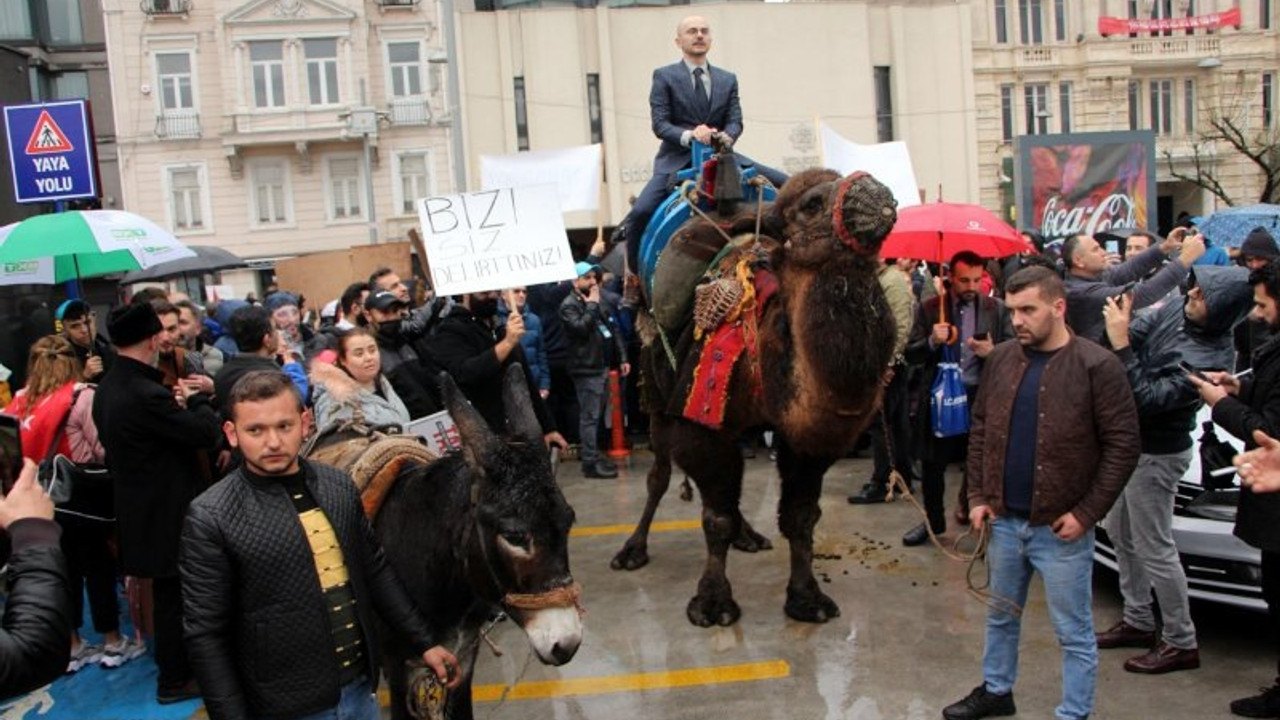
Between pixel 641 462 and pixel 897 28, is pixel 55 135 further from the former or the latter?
pixel 897 28

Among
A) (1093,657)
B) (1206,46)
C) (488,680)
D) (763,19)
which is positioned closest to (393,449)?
(488,680)

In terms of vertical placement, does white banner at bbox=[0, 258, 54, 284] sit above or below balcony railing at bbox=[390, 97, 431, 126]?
below

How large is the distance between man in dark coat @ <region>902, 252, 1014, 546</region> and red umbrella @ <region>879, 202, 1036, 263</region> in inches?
11.2

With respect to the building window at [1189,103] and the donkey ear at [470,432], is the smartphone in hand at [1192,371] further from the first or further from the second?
the building window at [1189,103]

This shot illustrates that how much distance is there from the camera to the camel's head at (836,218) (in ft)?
14.8

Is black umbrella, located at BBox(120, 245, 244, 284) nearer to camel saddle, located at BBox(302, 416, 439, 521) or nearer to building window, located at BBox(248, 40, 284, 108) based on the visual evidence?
camel saddle, located at BBox(302, 416, 439, 521)

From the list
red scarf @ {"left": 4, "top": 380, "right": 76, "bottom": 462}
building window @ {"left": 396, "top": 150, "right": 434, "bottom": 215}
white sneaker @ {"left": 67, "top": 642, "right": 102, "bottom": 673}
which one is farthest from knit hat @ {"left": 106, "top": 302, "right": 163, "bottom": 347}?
building window @ {"left": 396, "top": 150, "right": 434, "bottom": 215}

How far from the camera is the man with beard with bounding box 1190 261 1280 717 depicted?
395 cm

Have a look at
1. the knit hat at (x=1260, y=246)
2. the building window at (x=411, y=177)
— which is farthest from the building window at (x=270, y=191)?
the knit hat at (x=1260, y=246)

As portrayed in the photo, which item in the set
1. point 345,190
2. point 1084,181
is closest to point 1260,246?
point 1084,181

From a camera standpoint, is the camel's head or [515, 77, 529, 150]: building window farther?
[515, 77, 529, 150]: building window

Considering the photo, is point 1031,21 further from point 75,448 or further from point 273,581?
point 273,581

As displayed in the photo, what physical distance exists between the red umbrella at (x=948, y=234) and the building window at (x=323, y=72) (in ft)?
95.1

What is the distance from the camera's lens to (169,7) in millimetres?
31531
